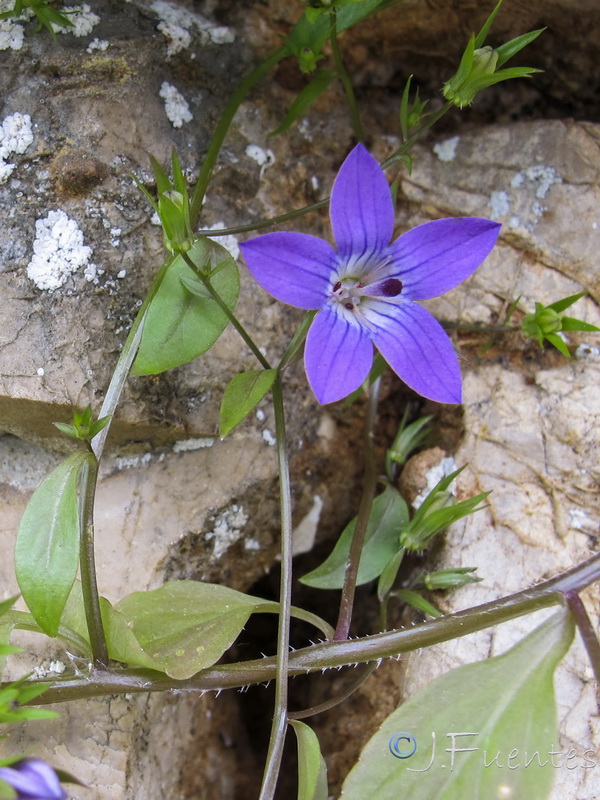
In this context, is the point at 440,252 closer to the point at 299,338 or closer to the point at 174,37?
the point at 299,338

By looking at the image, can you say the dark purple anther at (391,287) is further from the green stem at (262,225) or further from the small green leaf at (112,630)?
the small green leaf at (112,630)

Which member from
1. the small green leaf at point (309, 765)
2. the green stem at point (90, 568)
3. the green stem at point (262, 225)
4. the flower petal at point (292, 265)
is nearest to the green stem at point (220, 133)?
the green stem at point (262, 225)

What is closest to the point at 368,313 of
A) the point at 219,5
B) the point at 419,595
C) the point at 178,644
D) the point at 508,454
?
the point at 508,454

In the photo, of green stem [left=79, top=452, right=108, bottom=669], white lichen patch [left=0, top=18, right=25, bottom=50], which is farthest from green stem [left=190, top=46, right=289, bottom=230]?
green stem [left=79, top=452, right=108, bottom=669]

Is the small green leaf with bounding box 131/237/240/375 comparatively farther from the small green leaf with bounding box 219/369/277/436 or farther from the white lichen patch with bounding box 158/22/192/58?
the white lichen patch with bounding box 158/22/192/58

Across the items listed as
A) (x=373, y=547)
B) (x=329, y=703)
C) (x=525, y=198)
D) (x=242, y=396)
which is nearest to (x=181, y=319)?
(x=242, y=396)

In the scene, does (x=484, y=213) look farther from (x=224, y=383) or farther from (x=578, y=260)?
(x=224, y=383)
